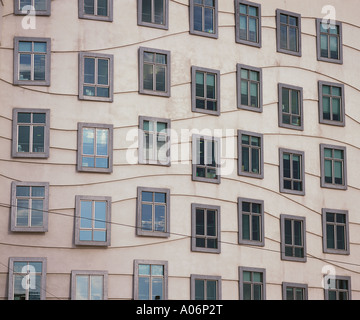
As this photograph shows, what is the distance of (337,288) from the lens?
137 ft

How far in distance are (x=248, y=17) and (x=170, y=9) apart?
3.60 meters

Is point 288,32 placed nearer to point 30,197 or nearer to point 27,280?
point 30,197

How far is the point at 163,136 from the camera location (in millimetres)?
38938

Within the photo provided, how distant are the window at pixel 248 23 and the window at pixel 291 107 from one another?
218cm

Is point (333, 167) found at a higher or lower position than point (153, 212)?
higher

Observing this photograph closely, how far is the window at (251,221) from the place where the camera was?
1567 inches

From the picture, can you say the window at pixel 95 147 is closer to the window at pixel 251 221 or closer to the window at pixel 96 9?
the window at pixel 96 9

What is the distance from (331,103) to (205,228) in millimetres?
8358

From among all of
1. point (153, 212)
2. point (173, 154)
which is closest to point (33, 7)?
point (173, 154)

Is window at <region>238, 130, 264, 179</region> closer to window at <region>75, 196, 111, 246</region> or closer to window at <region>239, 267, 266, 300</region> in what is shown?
window at <region>239, 267, 266, 300</region>

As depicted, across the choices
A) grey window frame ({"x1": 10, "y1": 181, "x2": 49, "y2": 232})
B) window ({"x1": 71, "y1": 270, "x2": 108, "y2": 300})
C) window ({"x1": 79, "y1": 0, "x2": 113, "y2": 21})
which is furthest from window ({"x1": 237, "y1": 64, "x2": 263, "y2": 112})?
window ({"x1": 71, "y1": 270, "x2": 108, "y2": 300})
